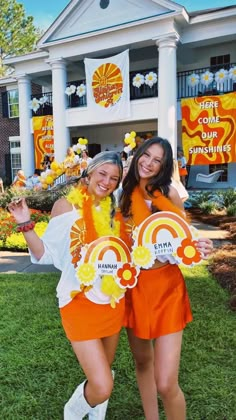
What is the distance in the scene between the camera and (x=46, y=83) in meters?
17.8

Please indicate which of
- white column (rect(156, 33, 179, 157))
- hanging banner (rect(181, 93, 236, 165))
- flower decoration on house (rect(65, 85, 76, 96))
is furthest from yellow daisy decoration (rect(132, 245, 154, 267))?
flower decoration on house (rect(65, 85, 76, 96))

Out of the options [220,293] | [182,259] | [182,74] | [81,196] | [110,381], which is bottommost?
[220,293]

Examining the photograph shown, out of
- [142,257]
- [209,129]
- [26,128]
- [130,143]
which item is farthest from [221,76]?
[142,257]

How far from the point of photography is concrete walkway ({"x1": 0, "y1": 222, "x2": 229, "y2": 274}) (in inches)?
250

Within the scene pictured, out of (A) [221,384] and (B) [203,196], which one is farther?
(B) [203,196]

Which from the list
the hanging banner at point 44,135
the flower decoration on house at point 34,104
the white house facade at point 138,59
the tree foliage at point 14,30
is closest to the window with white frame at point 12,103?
the white house facade at point 138,59

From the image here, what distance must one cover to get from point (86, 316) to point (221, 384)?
1514 millimetres

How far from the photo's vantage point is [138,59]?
15.3 metres

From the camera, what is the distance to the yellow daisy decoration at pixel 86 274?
6.24 ft

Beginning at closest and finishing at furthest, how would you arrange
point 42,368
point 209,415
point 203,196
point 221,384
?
1. point 209,415
2. point 221,384
3. point 42,368
4. point 203,196

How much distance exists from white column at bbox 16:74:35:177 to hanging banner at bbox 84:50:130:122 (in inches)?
143

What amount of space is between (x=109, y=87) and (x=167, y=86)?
2018mm

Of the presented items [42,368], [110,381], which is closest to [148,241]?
[110,381]

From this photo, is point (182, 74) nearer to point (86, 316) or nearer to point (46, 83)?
point (46, 83)
